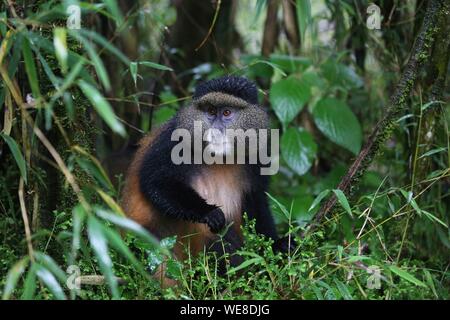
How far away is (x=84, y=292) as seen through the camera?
10.4 ft

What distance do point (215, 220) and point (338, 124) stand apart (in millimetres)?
1970

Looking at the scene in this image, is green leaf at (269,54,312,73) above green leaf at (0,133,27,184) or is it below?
above

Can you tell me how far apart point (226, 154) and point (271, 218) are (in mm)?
678

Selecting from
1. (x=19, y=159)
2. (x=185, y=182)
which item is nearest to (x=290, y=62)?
(x=185, y=182)

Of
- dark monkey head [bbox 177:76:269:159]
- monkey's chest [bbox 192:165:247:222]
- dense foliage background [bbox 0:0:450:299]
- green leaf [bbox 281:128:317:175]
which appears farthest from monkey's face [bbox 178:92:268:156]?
green leaf [bbox 281:128:317:175]

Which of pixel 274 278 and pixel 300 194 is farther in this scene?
pixel 300 194

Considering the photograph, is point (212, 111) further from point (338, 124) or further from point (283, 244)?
point (338, 124)

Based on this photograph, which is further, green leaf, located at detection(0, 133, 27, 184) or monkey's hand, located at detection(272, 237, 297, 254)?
monkey's hand, located at detection(272, 237, 297, 254)

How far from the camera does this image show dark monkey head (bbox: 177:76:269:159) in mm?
4227

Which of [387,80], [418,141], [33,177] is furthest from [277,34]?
[33,177]

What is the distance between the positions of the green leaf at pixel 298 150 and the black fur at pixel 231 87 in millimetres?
1162

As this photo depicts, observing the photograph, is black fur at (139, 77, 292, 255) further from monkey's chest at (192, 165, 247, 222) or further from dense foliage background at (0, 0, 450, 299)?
dense foliage background at (0, 0, 450, 299)

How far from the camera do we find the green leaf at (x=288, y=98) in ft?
17.1

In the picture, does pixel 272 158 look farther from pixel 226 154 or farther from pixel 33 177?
pixel 33 177
